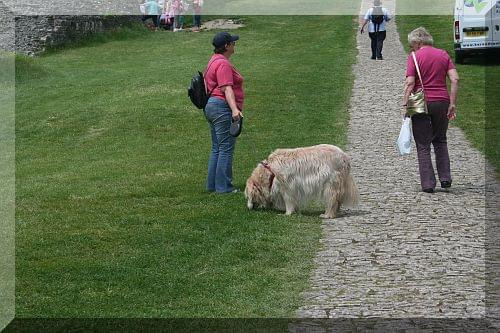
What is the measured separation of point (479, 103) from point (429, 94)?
10.7 meters

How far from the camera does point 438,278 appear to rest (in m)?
9.79

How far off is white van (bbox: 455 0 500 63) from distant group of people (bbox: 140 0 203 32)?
15.3 meters

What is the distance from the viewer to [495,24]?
100 feet

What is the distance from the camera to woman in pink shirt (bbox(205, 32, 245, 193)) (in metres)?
13.6

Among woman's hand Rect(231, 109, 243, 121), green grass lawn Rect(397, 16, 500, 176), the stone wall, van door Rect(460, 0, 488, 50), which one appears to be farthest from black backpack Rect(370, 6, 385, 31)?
woman's hand Rect(231, 109, 243, 121)

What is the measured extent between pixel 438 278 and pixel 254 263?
5.77 ft

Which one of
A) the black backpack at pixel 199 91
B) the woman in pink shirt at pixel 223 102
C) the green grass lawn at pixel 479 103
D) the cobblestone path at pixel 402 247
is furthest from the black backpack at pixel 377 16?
the black backpack at pixel 199 91

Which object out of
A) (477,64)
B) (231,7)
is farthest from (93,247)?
(231,7)

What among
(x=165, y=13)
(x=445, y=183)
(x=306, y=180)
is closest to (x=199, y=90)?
(x=306, y=180)

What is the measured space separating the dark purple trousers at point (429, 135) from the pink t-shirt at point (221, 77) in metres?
2.36

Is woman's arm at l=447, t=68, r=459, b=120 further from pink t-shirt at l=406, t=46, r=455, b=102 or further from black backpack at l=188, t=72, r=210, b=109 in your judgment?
black backpack at l=188, t=72, r=210, b=109

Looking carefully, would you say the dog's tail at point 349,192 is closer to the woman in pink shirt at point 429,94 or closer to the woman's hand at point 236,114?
the woman's hand at point 236,114

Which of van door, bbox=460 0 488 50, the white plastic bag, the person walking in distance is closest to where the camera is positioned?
the white plastic bag

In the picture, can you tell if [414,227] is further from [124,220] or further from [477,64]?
[477,64]
